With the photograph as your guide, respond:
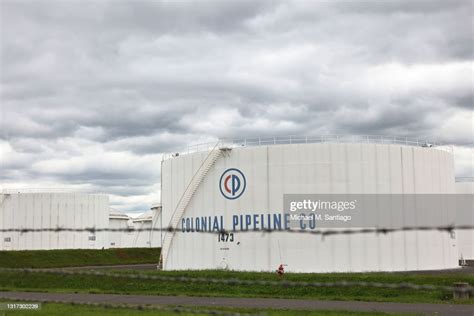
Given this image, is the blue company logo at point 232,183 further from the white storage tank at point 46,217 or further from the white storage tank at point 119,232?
the white storage tank at point 119,232

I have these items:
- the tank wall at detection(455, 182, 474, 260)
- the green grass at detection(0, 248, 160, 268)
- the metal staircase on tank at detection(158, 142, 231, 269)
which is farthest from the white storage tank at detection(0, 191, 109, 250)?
the tank wall at detection(455, 182, 474, 260)

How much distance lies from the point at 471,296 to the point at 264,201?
1475cm

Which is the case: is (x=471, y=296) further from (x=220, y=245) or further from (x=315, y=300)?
(x=220, y=245)

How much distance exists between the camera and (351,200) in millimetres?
35750

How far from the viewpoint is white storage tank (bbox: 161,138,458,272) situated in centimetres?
3588

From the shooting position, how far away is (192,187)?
1561 inches

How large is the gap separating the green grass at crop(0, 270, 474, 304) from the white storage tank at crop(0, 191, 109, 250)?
31.5 m

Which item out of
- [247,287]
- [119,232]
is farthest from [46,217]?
[247,287]

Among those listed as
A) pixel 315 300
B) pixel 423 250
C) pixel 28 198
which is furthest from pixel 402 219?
pixel 28 198

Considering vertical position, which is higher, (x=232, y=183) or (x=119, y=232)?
(x=232, y=183)

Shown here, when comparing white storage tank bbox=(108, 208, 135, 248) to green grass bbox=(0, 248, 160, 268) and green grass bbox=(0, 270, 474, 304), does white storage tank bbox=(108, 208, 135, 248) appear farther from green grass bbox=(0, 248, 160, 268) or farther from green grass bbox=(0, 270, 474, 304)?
green grass bbox=(0, 270, 474, 304)

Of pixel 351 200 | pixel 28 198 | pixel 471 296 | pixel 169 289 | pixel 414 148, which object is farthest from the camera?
pixel 28 198

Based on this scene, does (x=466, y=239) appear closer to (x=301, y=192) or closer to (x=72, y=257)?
(x=301, y=192)

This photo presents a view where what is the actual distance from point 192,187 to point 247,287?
41.3ft
